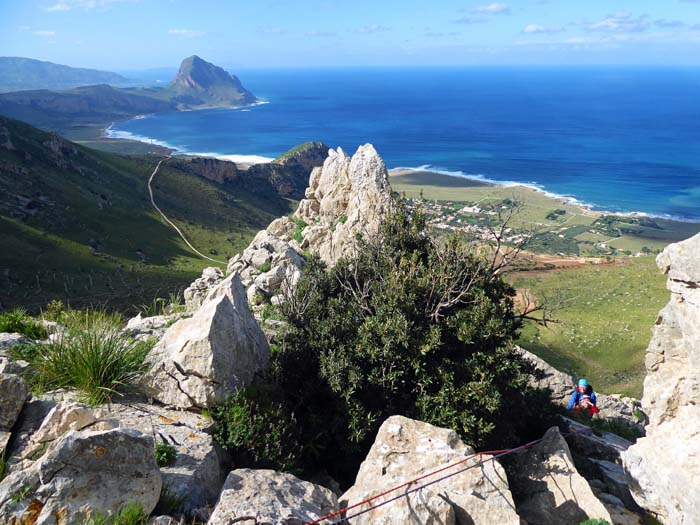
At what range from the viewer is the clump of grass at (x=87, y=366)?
8.28 metres

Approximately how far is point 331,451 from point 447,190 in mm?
121499

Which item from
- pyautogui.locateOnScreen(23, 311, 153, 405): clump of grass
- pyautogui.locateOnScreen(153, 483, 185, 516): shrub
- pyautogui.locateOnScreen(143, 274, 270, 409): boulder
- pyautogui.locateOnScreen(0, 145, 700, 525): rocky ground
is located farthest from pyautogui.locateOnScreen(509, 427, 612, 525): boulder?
pyautogui.locateOnScreen(23, 311, 153, 405): clump of grass

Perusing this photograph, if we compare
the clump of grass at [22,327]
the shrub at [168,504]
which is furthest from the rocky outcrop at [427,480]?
the clump of grass at [22,327]

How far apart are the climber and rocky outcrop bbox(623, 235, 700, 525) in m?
5.98

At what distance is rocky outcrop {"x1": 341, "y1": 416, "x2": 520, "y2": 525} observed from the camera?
721 centimetres

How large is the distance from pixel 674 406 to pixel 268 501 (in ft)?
24.4

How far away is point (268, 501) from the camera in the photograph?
6449 millimetres

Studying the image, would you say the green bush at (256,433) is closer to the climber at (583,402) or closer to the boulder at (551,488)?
the boulder at (551,488)

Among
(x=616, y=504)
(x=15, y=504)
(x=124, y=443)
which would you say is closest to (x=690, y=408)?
(x=616, y=504)

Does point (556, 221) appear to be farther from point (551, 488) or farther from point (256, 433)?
point (256, 433)

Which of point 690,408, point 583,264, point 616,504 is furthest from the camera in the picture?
point 583,264

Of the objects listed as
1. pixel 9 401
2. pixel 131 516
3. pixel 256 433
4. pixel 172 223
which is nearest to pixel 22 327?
pixel 9 401

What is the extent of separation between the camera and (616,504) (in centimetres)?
941

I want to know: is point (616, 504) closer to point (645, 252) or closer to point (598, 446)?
point (598, 446)
